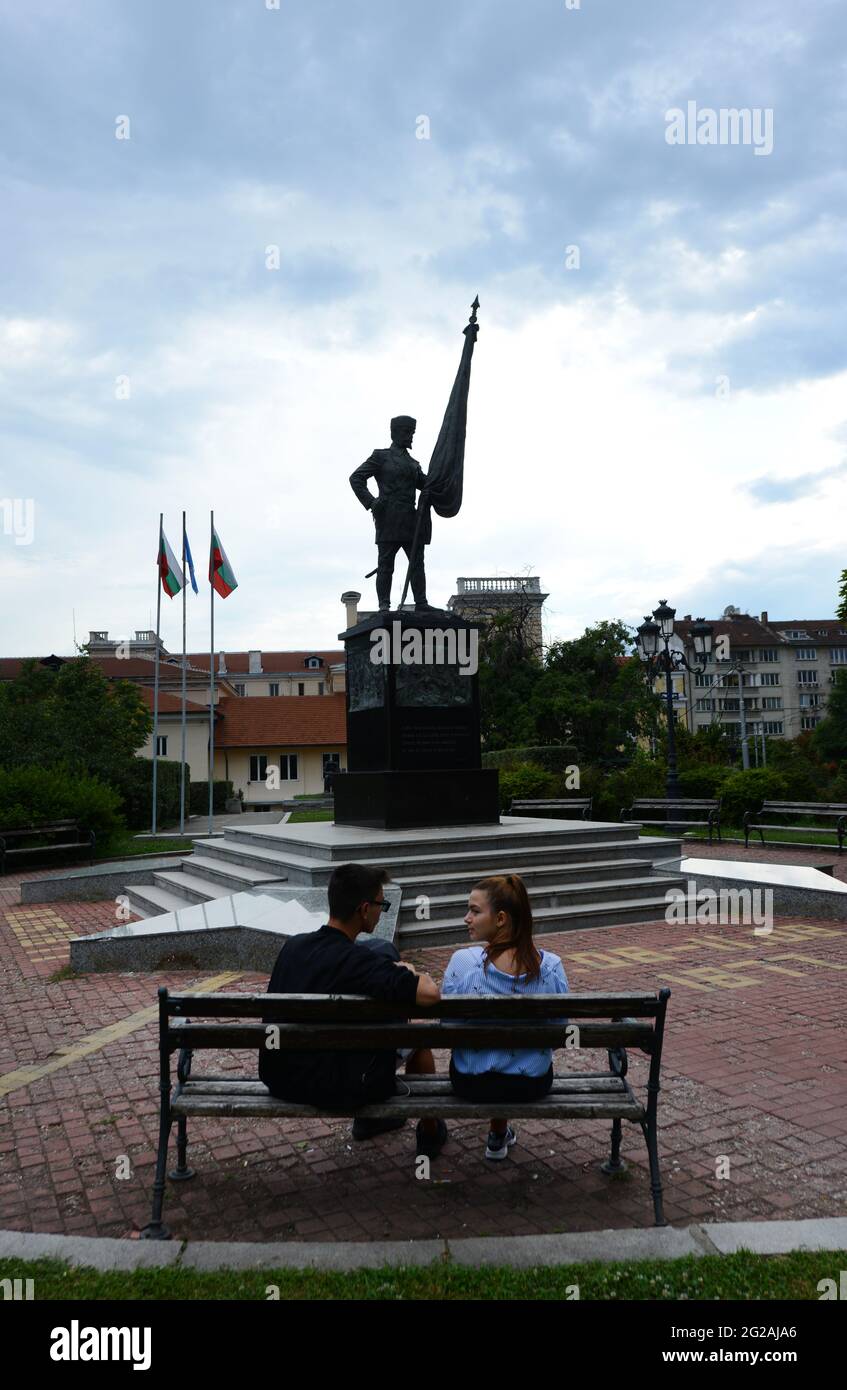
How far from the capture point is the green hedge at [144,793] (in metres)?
22.8

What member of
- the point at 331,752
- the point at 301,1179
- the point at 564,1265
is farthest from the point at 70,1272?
the point at 331,752

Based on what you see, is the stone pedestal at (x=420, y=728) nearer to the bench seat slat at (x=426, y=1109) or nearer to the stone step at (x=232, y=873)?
the stone step at (x=232, y=873)

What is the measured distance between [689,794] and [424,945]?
45.1 ft

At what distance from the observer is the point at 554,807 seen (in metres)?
17.4

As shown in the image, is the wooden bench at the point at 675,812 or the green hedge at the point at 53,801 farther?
the wooden bench at the point at 675,812

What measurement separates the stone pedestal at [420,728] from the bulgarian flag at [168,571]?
37.2 feet

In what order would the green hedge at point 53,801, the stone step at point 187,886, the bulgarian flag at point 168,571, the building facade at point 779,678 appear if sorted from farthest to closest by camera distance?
1. the building facade at point 779,678
2. the bulgarian flag at point 168,571
3. the green hedge at point 53,801
4. the stone step at point 187,886

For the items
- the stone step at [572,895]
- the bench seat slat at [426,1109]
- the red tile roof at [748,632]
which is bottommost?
the stone step at [572,895]

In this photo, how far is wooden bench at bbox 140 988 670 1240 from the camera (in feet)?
11.3

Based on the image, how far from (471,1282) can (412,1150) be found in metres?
1.25

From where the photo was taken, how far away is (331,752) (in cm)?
5028

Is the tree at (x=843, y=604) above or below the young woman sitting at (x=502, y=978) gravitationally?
above

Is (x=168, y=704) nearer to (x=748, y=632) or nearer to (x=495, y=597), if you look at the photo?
(x=495, y=597)

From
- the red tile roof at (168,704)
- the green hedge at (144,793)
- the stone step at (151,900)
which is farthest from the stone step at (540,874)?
the red tile roof at (168,704)
